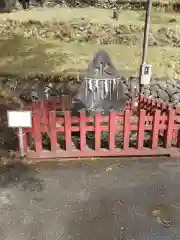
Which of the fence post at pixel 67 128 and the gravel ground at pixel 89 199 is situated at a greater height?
the fence post at pixel 67 128

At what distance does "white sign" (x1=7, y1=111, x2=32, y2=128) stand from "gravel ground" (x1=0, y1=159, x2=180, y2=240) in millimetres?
868

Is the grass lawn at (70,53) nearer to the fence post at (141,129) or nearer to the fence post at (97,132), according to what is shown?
the fence post at (141,129)

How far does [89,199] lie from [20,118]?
1.90 metres

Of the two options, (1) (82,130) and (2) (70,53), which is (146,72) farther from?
(2) (70,53)

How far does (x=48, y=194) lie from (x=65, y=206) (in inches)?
17.2

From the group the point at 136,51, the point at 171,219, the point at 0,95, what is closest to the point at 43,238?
the point at 171,219

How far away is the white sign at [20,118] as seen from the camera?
564 cm

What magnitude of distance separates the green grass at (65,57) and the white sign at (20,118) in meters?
6.25

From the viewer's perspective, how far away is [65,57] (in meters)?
13.4

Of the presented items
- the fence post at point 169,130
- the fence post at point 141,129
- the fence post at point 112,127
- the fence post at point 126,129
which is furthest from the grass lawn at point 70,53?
the fence post at point 112,127

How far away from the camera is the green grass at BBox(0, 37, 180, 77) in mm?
12094

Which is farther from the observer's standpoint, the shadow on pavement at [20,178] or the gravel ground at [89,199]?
the shadow on pavement at [20,178]

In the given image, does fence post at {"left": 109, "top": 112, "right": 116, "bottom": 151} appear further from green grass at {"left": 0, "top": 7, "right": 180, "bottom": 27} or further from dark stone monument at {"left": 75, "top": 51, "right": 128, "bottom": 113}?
green grass at {"left": 0, "top": 7, "right": 180, "bottom": 27}

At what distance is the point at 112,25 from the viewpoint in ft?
54.1
